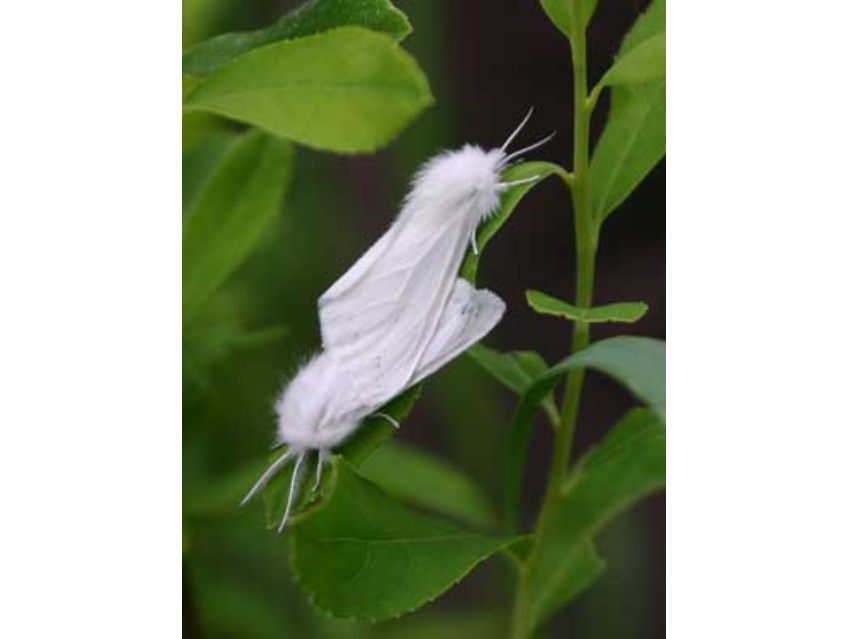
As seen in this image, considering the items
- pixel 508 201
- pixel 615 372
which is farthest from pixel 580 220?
pixel 615 372

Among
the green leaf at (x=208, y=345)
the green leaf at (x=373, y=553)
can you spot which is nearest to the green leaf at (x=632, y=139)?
the green leaf at (x=373, y=553)

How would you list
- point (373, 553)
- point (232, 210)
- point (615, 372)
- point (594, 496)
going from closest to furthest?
point (615, 372)
point (373, 553)
point (594, 496)
point (232, 210)

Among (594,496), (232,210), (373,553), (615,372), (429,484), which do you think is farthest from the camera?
(429,484)

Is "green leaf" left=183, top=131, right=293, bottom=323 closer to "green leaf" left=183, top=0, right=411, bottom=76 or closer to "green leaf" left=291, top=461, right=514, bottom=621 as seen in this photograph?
"green leaf" left=183, top=0, right=411, bottom=76

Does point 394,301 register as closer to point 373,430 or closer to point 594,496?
point 373,430

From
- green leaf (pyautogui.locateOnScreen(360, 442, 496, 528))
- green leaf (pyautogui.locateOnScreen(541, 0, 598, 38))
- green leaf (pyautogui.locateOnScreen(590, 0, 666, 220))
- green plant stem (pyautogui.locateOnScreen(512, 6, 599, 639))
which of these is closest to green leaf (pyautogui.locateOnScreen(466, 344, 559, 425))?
green plant stem (pyautogui.locateOnScreen(512, 6, 599, 639))

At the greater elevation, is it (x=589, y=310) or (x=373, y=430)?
(x=589, y=310)
